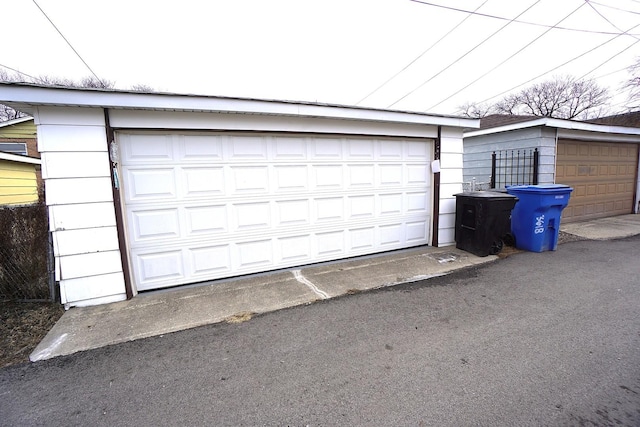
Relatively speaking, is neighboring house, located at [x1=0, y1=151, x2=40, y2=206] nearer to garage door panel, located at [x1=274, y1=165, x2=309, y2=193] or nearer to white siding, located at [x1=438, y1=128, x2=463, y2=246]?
garage door panel, located at [x1=274, y1=165, x2=309, y2=193]

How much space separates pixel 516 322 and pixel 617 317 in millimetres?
1073

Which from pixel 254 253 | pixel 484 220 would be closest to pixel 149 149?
pixel 254 253

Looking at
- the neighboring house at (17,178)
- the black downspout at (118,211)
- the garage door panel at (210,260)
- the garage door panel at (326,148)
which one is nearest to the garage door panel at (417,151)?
the garage door panel at (326,148)

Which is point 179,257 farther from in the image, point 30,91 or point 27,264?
point 30,91

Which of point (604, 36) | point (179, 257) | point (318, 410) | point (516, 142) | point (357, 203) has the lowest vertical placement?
point (318, 410)

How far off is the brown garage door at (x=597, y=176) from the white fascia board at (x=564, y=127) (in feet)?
1.34

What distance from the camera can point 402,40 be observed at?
32.3ft

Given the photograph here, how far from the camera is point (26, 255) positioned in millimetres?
3729

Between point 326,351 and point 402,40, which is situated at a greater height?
point 402,40

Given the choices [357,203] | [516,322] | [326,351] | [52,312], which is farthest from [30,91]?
[516,322]

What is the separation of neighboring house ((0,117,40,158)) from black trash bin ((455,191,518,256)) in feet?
55.0

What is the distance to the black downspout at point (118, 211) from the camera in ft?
11.5

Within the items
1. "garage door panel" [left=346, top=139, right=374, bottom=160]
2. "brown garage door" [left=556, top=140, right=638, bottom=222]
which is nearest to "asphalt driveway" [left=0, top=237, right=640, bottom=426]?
"garage door panel" [left=346, top=139, right=374, bottom=160]

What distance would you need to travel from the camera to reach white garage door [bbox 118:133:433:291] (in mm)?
3910
